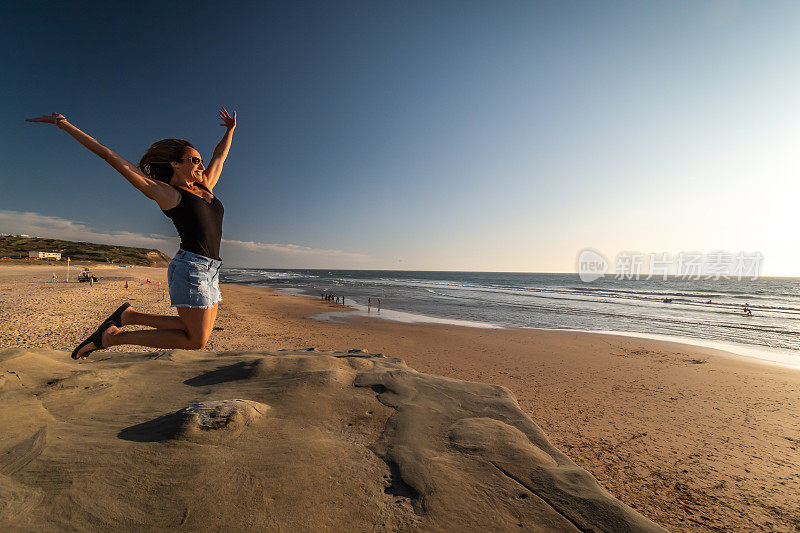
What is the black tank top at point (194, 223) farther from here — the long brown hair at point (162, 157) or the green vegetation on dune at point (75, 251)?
the green vegetation on dune at point (75, 251)

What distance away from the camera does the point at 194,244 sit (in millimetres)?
2811

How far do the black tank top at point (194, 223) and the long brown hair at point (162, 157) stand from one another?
1.17 ft

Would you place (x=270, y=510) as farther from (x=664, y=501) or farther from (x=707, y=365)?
(x=707, y=365)

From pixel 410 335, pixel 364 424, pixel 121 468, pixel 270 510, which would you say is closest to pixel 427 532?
pixel 270 510

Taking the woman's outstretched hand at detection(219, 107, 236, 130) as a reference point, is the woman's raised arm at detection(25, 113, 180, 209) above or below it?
below

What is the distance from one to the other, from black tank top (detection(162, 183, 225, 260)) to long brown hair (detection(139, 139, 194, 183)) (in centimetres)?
36

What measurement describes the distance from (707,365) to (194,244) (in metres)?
14.0

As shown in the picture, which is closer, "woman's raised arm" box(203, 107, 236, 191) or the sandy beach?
the sandy beach

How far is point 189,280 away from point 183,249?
283mm

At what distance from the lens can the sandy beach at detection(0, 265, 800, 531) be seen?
191 centimetres

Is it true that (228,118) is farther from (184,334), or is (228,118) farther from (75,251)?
(75,251)

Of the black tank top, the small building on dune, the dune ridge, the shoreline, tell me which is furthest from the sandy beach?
the small building on dune

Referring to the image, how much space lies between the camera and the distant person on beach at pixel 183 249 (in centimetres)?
274

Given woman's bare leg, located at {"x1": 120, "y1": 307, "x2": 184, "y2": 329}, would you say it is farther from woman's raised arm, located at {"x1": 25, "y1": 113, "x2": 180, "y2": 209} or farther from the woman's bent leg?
woman's raised arm, located at {"x1": 25, "y1": 113, "x2": 180, "y2": 209}
